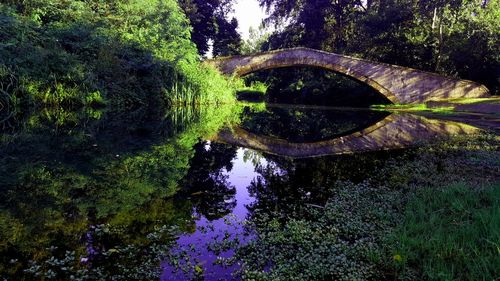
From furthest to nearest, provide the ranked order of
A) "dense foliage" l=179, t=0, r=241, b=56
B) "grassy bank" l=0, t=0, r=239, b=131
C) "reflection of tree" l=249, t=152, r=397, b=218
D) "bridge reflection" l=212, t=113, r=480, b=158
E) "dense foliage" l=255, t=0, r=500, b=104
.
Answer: "dense foliage" l=179, t=0, r=241, b=56
"dense foliage" l=255, t=0, r=500, b=104
"grassy bank" l=0, t=0, r=239, b=131
"bridge reflection" l=212, t=113, r=480, b=158
"reflection of tree" l=249, t=152, r=397, b=218

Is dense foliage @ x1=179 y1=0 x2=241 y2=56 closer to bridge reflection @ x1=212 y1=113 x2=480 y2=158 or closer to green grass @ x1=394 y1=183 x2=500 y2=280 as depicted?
bridge reflection @ x1=212 y1=113 x2=480 y2=158

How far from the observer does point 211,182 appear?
527cm

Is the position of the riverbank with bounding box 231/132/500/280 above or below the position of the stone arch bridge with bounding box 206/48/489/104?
below

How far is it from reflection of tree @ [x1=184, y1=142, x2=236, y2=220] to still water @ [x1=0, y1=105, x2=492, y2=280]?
0.8 inches

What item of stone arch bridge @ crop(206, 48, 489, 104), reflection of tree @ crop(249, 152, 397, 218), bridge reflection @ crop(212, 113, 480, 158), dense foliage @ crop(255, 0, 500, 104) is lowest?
reflection of tree @ crop(249, 152, 397, 218)

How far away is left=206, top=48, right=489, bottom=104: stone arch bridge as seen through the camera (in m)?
22.8

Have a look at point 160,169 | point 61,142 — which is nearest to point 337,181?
point 160,169

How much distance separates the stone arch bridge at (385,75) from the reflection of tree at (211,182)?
61.4 ft

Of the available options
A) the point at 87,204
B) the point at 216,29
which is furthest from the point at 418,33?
the point at 87,204

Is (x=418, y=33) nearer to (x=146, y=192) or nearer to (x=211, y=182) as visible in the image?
(x=211, y=182)

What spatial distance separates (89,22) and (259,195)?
1557 cm

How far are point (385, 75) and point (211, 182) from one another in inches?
851

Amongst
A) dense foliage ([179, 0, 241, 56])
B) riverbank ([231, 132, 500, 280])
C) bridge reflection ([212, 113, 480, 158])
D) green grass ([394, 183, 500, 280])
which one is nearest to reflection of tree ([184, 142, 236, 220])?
riverbank ([231, 132, 500, 280])

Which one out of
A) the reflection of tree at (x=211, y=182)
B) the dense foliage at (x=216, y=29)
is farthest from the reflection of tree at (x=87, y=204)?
the dense foliage at (x=216, y=29)
